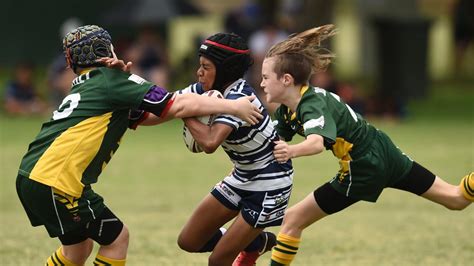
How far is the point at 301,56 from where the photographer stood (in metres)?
6.30

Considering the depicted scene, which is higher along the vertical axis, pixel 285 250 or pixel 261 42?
pixel 285 250

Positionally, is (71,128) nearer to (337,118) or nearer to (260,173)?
A: (260,173)

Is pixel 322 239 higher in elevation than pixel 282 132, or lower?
lower

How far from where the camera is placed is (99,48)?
19.2 ft

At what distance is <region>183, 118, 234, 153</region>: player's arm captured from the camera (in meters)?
5.93

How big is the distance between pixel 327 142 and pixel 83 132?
1.33 metres

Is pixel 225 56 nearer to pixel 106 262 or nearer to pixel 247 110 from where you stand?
pixel 247 110

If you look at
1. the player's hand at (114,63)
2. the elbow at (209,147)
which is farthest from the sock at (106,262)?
the player's hand at (114,63)

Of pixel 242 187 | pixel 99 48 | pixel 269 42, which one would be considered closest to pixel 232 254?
pixel 242 187

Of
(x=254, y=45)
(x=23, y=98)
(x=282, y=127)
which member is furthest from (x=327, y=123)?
(x=23, y=98)

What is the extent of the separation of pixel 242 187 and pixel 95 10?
20170mm

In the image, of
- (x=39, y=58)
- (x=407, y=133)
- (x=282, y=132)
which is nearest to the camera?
(x=282, y=132)

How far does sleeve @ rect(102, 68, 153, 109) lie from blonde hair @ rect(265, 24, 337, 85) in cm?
88

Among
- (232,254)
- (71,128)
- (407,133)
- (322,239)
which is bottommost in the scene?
(407,133)
